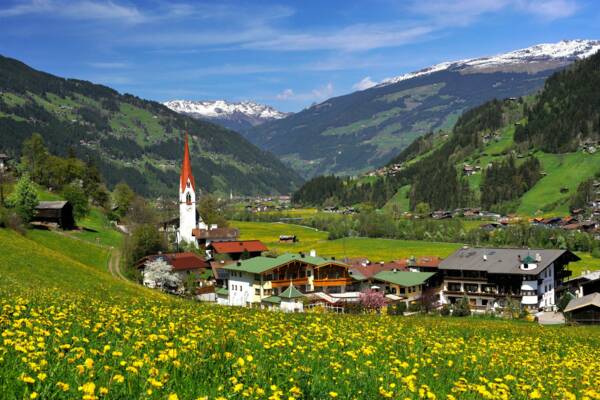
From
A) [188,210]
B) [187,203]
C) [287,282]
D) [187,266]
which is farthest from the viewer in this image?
[187,203]

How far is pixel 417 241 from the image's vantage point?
16450 cm

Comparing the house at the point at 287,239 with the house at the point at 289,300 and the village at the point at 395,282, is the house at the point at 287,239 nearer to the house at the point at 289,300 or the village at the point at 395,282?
the village at the point at 395,282

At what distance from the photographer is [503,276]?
81500mm

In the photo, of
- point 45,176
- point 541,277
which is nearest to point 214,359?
point 541,277

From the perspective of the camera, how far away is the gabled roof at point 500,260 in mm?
80812

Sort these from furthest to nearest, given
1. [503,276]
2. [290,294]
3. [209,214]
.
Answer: [209,214], [503,276], [290,294]

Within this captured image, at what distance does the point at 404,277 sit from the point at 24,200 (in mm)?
54060

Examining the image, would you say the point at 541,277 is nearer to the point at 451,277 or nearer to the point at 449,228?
the point at 451,277

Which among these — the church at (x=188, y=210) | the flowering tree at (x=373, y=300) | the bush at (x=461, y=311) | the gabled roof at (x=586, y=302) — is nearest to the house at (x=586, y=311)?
the gabled roof at (x=586, y=302)

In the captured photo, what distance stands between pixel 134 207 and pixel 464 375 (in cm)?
11966

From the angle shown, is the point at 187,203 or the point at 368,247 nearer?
the point at 187,203

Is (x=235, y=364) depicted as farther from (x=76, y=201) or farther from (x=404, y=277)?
(x=76, y=201)

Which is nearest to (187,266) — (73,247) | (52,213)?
(73,247)

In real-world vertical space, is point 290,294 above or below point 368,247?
above
